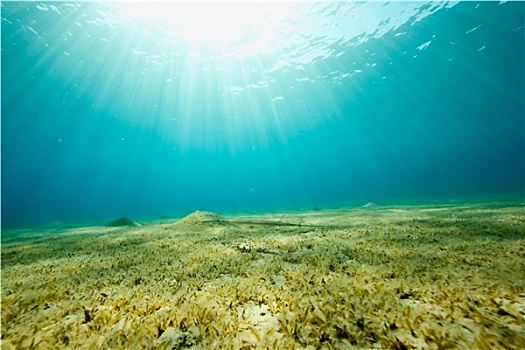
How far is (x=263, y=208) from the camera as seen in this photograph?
58562 mm

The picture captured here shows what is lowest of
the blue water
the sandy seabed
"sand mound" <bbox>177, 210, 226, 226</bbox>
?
the sandy seabed

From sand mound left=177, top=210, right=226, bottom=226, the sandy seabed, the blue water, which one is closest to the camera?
the sandy seabed

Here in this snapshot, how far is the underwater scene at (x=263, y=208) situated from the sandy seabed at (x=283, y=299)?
30 mm

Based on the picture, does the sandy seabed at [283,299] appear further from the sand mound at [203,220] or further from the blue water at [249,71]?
the blue water at [249,71]

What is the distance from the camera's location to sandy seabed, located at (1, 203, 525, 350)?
8.54 ft

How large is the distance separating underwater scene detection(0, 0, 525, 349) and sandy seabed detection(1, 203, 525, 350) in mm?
30

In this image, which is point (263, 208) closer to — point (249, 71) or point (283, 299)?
point (249, 71)

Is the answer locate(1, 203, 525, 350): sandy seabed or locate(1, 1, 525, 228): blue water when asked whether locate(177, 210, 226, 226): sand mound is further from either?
locate(1, 1, 525, 228): blue water

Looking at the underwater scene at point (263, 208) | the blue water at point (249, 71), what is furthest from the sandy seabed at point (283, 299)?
the blue water at point (249, 71)

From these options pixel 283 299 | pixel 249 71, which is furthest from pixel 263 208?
pixel 283 299

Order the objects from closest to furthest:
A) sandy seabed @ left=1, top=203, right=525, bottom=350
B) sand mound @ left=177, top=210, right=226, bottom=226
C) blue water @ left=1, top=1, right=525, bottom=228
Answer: sandy seabed @ left=1, top=203, right=525, bottom=350 < sand mound @ left=177, top=210, right=226, bottom=226 < blue water @ left=1, top=1, right=525, bottom=228

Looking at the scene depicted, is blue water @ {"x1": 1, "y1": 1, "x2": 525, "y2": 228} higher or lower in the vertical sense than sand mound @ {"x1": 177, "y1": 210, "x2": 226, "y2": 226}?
higher

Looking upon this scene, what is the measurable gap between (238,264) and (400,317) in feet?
10.9

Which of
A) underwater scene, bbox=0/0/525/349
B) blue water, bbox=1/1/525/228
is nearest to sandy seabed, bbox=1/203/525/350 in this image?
underwater scene, bbox=0/0/525/349
